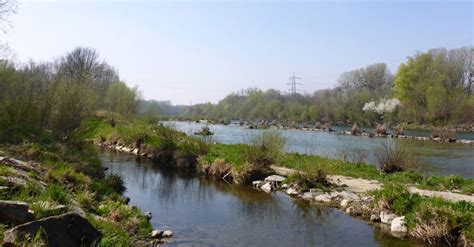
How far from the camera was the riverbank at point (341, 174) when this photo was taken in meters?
10.4

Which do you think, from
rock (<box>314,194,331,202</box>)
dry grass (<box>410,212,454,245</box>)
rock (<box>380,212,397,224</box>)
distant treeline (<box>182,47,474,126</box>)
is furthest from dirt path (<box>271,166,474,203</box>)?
distant treeline (<box>182,47,474,126</box>)

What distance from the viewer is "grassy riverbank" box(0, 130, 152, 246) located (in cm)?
787

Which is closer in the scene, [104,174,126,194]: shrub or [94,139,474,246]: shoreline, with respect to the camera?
[94,139,474,246]: shoreline

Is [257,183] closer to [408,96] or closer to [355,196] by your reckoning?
[355,196]

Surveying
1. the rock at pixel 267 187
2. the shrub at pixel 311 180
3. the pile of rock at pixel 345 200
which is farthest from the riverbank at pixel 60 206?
the shrub at pixel 311 180

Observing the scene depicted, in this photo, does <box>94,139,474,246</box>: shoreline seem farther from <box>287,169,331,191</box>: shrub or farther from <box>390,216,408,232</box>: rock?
<box>287,169,331,191</box>: shrub

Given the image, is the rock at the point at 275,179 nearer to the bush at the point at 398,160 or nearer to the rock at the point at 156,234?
the bush at the point at 398,160

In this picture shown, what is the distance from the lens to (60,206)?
7.80 meters

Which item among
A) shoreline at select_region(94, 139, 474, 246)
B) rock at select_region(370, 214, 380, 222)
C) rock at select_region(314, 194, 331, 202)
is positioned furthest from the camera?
rock at select_region(314, 194, 331, 202)

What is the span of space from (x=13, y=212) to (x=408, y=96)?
72.3 metres

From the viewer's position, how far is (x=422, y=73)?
70.0 m

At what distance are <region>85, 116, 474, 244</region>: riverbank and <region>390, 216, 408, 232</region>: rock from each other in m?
0.03

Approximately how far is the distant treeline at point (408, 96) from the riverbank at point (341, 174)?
35.0 metres

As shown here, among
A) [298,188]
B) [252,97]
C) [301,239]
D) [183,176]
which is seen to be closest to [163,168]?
[183,176]
